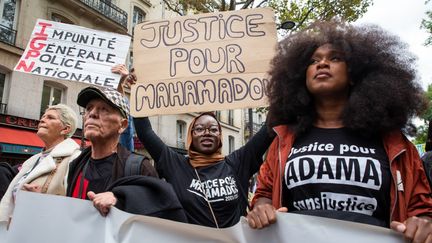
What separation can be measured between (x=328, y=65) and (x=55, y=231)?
1560 millimetres

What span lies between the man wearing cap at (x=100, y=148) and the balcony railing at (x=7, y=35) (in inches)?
453

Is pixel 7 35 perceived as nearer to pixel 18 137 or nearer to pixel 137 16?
pixel 18 137

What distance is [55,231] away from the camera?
1.63 metres

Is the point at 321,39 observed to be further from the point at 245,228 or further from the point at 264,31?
the point at 245,228

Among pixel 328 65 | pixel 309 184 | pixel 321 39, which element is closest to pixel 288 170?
pixel 309 184

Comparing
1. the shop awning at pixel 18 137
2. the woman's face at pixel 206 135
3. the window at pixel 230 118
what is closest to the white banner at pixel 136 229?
the woman's face at pixel 206 135

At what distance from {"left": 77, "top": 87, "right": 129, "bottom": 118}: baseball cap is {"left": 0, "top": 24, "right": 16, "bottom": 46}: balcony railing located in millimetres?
11422

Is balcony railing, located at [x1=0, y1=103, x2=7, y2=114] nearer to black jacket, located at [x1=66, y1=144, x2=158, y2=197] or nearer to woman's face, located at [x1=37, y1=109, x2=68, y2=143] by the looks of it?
woman's face, located at [x1=37, y1=109, x2=68, y2=143]

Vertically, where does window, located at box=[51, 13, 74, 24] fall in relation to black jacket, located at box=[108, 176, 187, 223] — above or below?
above

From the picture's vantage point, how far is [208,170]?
2.66 meters

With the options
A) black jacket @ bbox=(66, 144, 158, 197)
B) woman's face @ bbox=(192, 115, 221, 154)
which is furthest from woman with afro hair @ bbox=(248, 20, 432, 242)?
woman's face @ bbox=(192, 115, 221, 154)

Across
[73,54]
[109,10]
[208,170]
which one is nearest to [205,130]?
[208,170]

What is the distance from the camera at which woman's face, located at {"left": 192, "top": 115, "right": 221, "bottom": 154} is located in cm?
280

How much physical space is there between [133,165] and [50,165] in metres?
0.83
